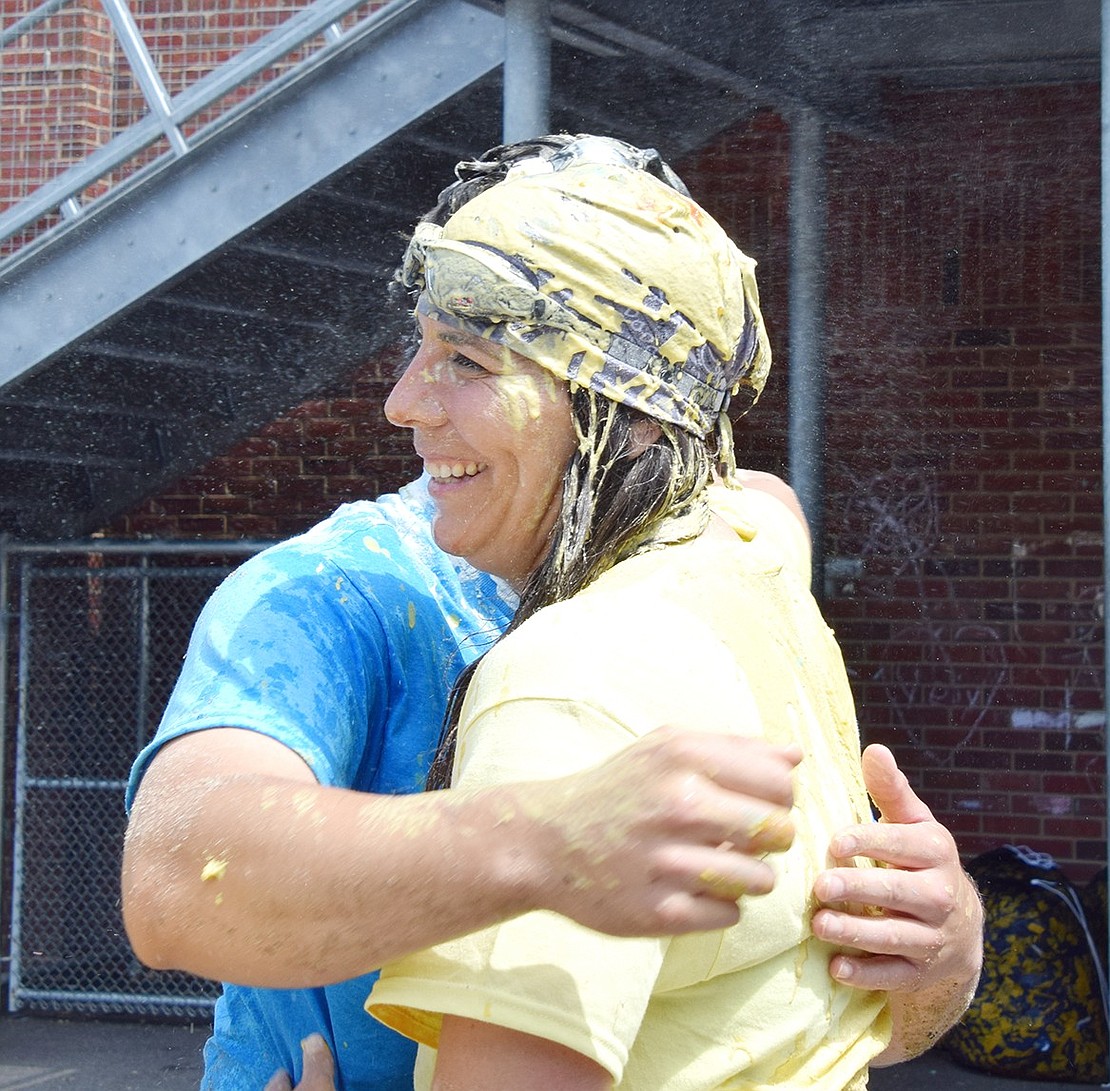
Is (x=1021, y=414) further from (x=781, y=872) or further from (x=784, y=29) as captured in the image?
(x=781, y=872)

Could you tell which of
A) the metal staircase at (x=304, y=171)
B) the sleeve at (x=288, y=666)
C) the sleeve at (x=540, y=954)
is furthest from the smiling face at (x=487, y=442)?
the metal staircase at (x=304, y=171)

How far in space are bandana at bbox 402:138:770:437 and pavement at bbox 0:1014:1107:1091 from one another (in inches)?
186

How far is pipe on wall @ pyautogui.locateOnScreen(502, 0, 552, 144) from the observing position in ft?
15.0

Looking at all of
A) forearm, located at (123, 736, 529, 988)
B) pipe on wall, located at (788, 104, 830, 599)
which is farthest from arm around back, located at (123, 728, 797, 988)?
pipe on wall, located at (788, 104, 830, 599)

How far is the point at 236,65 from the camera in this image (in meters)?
5.29

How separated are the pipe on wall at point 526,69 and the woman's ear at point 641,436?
3205 mm

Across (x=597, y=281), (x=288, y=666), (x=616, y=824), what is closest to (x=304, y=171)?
(x=597, y=281)

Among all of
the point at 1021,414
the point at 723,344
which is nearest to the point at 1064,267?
the point at 1021,414

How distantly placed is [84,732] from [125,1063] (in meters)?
1.51

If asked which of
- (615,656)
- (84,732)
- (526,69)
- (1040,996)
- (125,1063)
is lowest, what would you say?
(125,1063)

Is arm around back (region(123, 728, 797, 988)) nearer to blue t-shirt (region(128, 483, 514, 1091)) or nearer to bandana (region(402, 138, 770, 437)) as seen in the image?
blue t-shirt (region(128, 483, 514, 1091))

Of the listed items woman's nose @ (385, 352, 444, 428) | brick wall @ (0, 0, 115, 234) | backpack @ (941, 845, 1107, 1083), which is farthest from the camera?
brick wall @ (0, 0, 115, 234)

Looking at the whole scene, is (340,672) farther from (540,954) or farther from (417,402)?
(540,954)

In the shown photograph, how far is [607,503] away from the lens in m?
1.51
